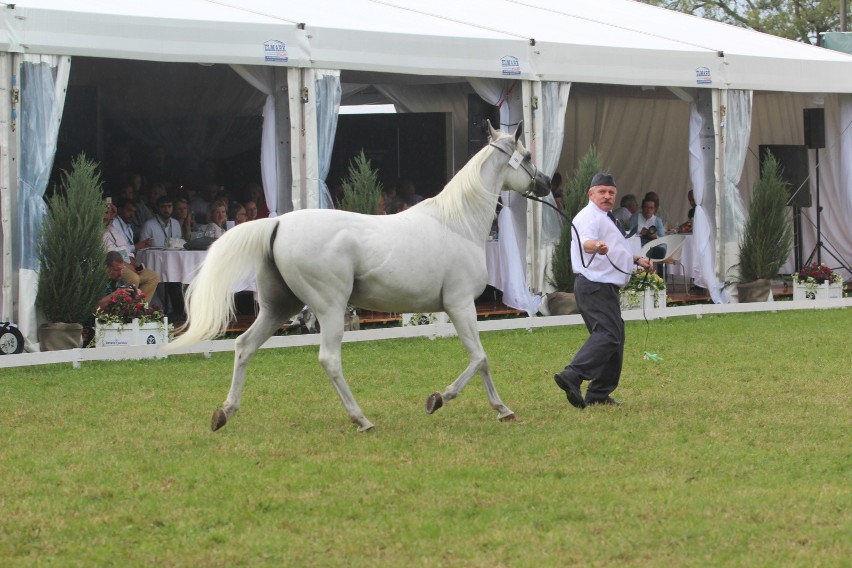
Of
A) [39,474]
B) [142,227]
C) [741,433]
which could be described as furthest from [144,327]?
[741,433]

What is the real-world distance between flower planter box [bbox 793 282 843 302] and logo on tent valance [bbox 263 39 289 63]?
779 cm

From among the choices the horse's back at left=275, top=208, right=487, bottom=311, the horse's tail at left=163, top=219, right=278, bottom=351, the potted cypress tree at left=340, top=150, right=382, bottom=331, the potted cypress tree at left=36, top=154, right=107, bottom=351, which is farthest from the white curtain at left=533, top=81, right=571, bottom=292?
the horse's tail at left=163, top=219, right=278, bottom=351

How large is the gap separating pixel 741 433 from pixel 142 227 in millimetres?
8822

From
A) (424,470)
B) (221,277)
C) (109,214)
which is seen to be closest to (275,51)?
(109,214)

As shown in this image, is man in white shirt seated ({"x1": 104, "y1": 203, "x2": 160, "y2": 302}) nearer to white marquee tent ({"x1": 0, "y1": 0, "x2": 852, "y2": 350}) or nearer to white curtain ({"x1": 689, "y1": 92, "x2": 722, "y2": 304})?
white marquee tent ({"x1": 0, "y1": 0, "x2": 852, "y2": 350})

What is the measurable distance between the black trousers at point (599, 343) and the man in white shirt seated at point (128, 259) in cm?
561

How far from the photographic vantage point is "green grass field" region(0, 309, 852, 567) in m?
5.49

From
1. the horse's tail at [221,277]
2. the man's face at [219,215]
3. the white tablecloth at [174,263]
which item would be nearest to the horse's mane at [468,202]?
the horse's tail at [221,277]

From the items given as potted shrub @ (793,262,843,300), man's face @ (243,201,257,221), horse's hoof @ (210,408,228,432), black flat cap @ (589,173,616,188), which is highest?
man's face @ (243,201,257,221)

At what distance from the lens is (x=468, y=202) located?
8852 millimetres

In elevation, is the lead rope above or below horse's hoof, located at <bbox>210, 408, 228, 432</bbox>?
above

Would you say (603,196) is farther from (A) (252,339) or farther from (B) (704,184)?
(B) (704,184)

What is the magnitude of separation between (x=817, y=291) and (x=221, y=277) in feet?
36.9

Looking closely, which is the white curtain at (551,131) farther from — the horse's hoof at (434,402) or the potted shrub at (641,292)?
the horse's hoof at (434,402)
